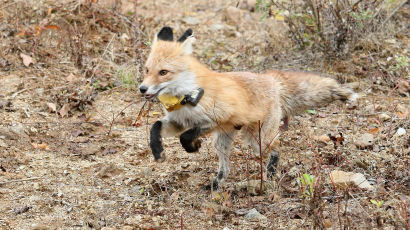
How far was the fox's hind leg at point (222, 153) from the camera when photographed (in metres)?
5.61

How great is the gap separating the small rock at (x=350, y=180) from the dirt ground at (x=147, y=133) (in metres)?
0.07

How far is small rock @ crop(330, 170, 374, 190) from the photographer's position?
484 cm

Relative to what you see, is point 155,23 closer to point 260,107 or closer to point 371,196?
point 260,107

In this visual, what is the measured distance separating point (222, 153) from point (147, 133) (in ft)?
3.50

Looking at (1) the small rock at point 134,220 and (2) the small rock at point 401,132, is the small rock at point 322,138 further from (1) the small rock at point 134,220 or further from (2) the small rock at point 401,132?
(1) the small rock at point 134,220

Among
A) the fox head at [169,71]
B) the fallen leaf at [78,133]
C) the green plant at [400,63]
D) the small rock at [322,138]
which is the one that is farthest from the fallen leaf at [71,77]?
the green plant at [400,63]

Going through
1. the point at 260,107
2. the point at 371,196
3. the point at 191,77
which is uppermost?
the point at 191,77

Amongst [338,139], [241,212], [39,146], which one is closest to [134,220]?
[241,212]

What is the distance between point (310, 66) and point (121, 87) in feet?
10.2

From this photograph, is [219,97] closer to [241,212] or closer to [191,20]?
[241,212]

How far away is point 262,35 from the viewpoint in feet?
30.8

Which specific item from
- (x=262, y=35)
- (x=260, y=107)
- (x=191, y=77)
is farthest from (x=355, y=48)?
(x=191, y=77)

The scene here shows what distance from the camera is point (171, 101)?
5.08 m

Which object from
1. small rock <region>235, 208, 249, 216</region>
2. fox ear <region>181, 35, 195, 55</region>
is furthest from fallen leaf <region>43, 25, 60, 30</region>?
small rock <region>235, 208, 249, 216</region>
